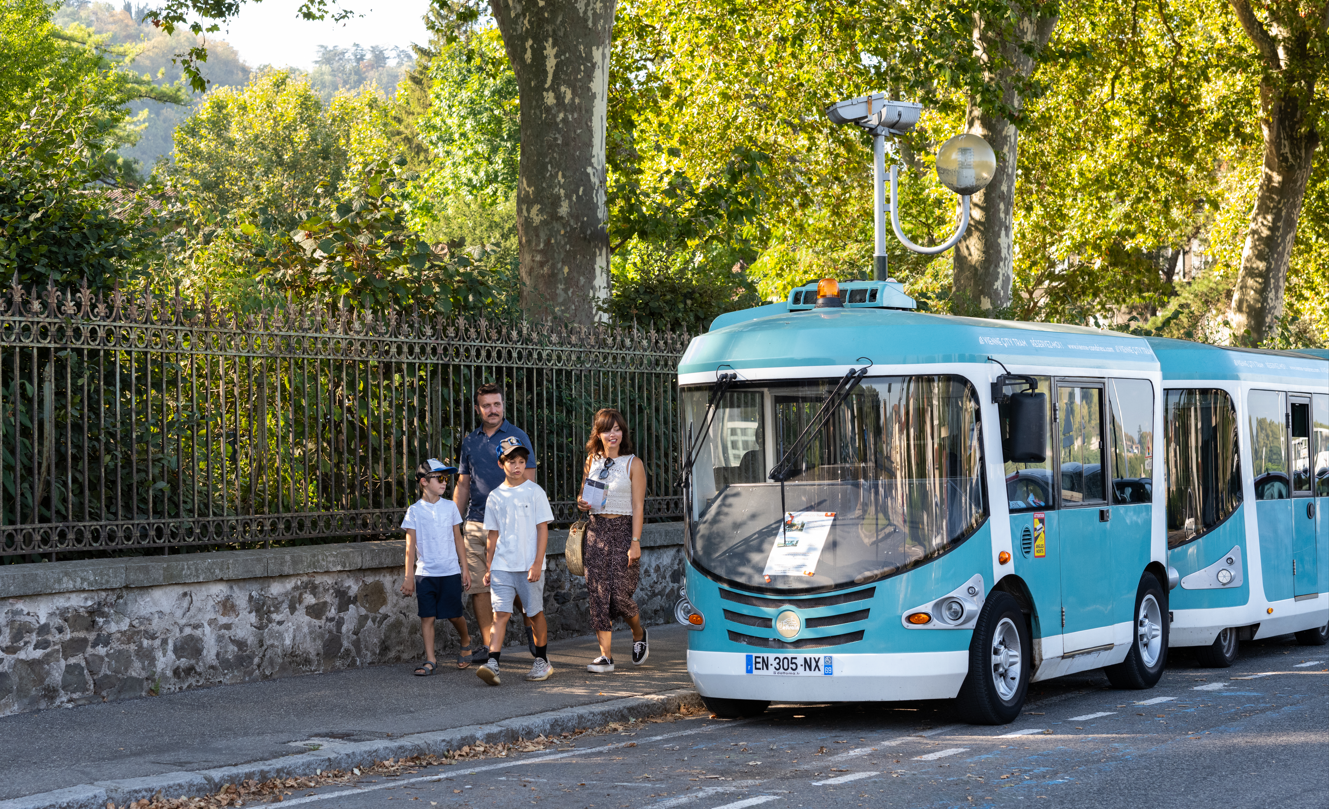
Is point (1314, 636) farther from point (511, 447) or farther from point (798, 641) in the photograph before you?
point (511, 447)

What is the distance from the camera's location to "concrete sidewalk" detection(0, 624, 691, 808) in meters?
7.30

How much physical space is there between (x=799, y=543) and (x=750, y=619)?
1.84 feet

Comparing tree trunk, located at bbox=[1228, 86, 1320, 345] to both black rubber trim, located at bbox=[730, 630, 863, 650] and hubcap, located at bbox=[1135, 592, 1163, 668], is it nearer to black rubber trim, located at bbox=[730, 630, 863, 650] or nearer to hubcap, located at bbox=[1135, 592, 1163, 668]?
hubcap, located at bbox=[1135, 592, 1163, 668]

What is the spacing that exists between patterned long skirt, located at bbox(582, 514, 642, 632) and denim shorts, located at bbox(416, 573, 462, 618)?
38.5 inches

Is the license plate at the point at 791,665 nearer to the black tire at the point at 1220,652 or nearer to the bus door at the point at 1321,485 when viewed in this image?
the black tire at the point at 1220,652

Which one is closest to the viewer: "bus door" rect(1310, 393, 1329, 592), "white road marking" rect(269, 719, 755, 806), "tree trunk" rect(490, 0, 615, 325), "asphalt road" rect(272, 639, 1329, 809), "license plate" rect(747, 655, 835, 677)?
"asphalt road" rect(272, 639, 1329, 809)

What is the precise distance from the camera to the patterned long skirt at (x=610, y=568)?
1060 centimetres

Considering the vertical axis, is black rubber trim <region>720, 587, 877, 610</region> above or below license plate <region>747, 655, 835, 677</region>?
above

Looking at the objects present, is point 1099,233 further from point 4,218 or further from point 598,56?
point 4,218

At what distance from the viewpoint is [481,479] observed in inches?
430

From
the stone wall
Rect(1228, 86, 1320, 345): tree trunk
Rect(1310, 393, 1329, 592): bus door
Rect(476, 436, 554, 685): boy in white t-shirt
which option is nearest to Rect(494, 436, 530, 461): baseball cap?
Rect(476, 436, 554, 685): boy in white t-shirt

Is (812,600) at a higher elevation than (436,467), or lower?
lower

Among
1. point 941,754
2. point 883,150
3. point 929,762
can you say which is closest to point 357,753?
point 929,762

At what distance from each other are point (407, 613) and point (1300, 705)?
6.32 meters
